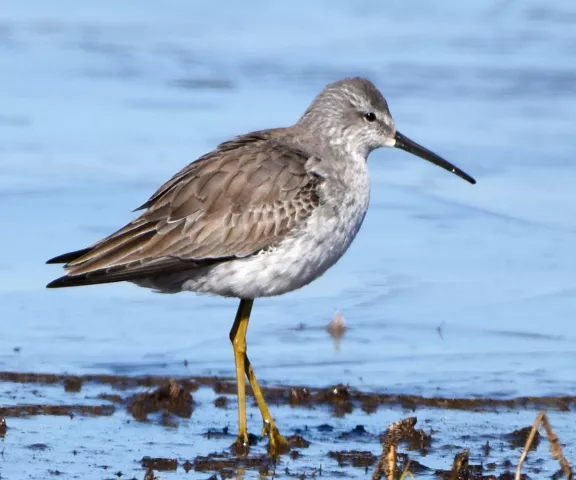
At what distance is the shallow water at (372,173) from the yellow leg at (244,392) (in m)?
0.73

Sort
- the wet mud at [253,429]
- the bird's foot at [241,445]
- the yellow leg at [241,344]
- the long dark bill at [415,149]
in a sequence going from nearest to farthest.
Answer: the wet mud at [253,429], the bird's foot at [241,445], the yellow leg at [241,344], the long dark bill at [415,149]

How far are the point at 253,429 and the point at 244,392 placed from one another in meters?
0.23

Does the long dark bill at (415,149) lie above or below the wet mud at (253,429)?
above

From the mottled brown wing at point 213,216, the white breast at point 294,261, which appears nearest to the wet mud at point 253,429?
the white breast at point 294,261

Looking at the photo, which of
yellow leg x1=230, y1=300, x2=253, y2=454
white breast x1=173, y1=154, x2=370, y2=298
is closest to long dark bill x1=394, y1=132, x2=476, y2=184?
white breast x1=173, y1=154, x2=370, y2=298

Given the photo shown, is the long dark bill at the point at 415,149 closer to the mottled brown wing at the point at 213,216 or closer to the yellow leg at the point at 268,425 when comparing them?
the mottled brown wing at the point at 213,216

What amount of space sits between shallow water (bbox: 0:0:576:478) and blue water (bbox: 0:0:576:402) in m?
0.02

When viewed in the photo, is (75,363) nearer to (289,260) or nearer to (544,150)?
(289,260)

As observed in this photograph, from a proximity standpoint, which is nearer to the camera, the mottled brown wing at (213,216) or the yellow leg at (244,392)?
the yellow leg at (244,392)

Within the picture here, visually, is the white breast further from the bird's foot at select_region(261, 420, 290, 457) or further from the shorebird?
the bird's foot at select_region(261, 420, 290, 457)

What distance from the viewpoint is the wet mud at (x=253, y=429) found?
8320 mm

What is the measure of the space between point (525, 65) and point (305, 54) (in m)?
2.50

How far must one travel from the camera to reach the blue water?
1074 centimetres

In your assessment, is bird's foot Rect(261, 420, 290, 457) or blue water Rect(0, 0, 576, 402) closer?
bird's foot Rect(261, 420, 290, 457)
